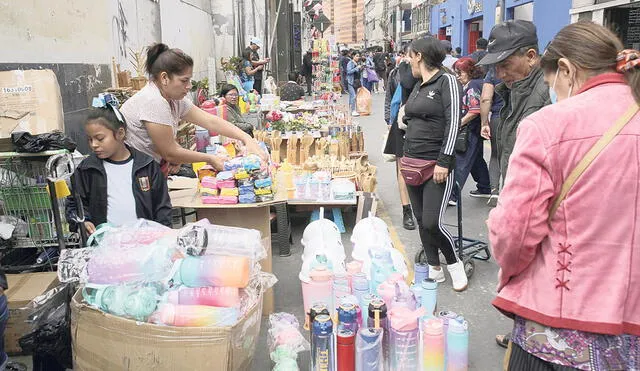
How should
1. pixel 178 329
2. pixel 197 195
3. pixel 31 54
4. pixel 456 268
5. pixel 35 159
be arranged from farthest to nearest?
pixel 31 54 < pixel 456 268 < pixel 197 195 < pixel 35 159 < pixel 178 329

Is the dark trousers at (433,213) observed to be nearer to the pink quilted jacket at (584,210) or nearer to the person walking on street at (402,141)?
the person walking on street at (402,141)

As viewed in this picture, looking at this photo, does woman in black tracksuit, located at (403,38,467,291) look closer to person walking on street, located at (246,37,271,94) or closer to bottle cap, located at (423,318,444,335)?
bottle cap, located at (423,318,444,335)

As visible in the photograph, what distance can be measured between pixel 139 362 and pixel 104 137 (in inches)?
50.9

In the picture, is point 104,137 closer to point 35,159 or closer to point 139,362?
point 35,159

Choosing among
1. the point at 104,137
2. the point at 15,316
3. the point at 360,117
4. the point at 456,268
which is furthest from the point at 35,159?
the point at 360,117

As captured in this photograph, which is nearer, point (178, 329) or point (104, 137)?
point (178, 329)

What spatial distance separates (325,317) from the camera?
282cm

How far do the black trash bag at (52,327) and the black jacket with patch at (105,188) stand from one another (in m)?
0.57

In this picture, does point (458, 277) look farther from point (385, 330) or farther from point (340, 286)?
point (385, 330)

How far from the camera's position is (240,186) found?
12.4ft

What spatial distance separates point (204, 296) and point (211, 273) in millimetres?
107

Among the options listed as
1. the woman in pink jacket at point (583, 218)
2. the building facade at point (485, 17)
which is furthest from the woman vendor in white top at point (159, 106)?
the building facade at point (485, 17)

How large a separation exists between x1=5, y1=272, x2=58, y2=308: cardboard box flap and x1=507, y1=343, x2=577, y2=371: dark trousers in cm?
297

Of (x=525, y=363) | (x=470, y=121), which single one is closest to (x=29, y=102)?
(x=525, y=363)
